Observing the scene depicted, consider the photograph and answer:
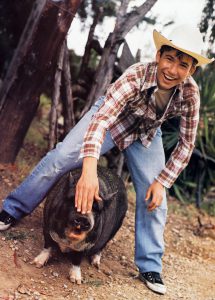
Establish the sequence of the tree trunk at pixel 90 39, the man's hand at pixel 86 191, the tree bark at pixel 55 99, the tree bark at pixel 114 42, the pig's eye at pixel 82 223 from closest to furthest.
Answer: the man's hand at pixel 86 191 < the pig's eye at pixel 82 223 < the tree bark at pixel 55 99 < the tree bark at pixel 114 42 < the tree trunk at pixel 90 39

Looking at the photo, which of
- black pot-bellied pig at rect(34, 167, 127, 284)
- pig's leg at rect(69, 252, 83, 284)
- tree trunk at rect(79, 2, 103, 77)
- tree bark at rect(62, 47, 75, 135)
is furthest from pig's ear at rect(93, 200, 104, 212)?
tree trunk at rect(79, 2, 103, 77)

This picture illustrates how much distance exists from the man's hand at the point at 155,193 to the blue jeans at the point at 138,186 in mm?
75

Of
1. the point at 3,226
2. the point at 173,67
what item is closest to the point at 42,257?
the point at 3,226

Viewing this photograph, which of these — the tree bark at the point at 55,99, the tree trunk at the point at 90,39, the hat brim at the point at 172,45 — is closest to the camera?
the hat brim at the point at 172,45

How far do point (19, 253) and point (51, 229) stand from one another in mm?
405

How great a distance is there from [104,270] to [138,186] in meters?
0.73

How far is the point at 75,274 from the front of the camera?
3.55 m

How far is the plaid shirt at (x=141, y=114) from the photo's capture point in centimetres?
328

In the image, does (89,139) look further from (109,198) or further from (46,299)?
(46,299)

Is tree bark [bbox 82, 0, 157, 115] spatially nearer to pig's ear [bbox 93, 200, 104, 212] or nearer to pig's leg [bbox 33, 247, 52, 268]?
pig's leg [bbox 33, 247, 52, 268]

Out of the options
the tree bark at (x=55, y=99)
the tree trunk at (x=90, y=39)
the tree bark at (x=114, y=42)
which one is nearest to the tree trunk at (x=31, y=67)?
the tree bark at (x=55, y=99)

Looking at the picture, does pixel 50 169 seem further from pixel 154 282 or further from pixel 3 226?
pixel 154 282

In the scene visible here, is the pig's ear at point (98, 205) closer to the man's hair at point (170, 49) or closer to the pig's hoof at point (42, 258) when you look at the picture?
the pig's hoof at point (42, 258)

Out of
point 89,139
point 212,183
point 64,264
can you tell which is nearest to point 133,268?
point 64,264
